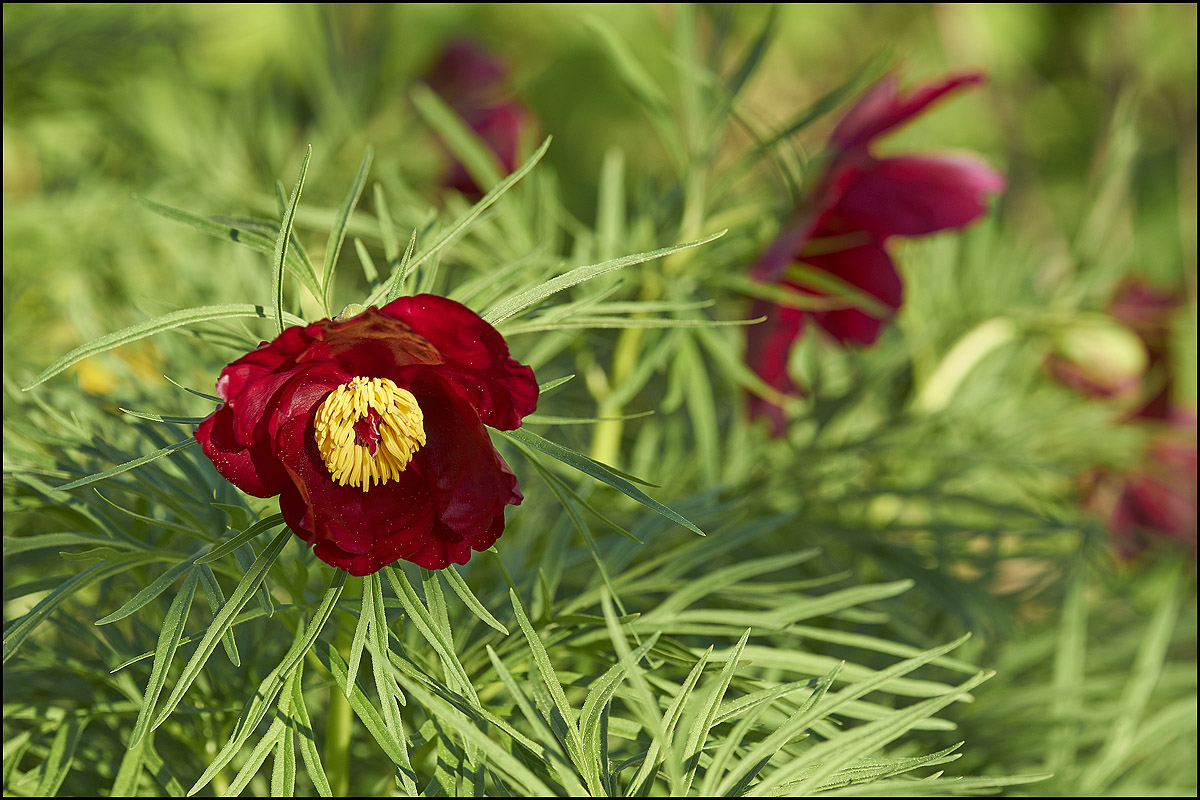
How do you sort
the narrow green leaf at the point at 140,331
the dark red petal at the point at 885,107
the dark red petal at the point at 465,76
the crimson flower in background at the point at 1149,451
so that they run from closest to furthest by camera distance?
the narrow green leaf at the point at 140,331 < the dark red petal at the point at 885,107 < the crimson flower in background at the point at 1149,451 < the dark red petal at the point at 465,76

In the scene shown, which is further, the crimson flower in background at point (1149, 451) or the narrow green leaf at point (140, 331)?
the crimson flower in background at point (1149, 451)

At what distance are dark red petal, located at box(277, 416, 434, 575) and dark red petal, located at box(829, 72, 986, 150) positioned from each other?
272mm

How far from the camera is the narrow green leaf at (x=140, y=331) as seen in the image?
219mm

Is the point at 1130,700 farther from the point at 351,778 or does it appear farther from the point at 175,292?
the point at 175,292

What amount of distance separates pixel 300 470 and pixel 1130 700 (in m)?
0.40

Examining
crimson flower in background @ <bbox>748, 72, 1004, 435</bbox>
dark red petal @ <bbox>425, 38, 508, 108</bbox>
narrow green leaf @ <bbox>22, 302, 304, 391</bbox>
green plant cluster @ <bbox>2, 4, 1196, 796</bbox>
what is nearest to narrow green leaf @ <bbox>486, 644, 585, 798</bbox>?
green plant cluster @ <bbox>2, 4, 1196, 796</bbox>

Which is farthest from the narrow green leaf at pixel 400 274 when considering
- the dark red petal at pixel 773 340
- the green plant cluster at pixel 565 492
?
the dark red petal at pixel 773 340

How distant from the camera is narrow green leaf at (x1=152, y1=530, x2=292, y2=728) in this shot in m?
0.22

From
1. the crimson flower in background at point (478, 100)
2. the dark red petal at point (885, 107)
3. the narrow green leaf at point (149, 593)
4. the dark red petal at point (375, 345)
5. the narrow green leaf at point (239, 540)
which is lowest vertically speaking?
the narrow green leaf at point (149, 593)

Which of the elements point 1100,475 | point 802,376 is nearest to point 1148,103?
point 1100,475

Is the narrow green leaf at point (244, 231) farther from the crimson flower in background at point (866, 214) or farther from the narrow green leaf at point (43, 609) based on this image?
the crimson flower in background at point (866, 214)

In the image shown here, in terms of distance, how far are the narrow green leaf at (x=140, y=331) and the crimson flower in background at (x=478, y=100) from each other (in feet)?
1.50

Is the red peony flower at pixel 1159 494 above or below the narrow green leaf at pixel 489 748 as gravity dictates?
below

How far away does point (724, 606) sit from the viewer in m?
0.47
